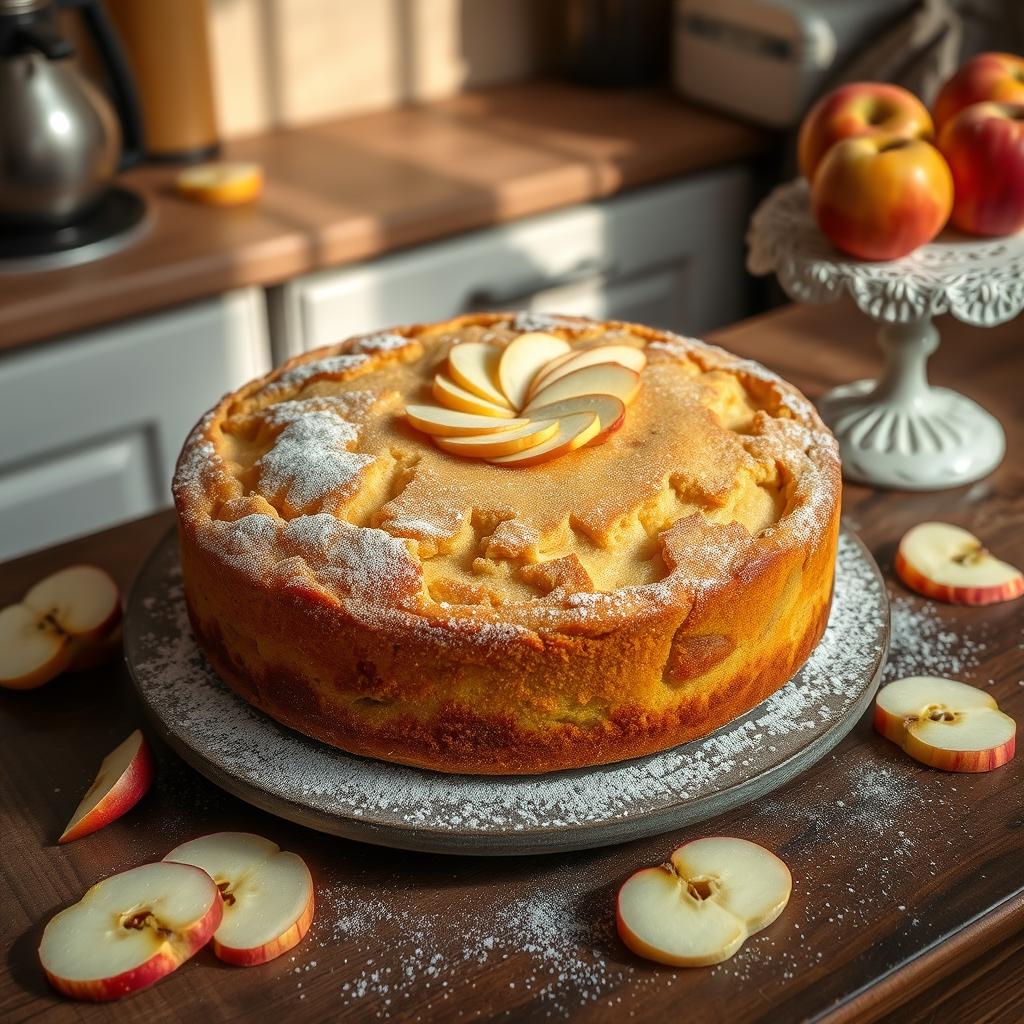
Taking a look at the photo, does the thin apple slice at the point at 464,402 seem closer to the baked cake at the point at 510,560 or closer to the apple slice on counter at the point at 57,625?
the baked cake at the point at 510,560

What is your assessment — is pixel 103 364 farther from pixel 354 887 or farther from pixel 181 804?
pixel 354 887

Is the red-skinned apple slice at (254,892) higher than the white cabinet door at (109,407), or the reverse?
the red-skinned apple slice at (254,892)

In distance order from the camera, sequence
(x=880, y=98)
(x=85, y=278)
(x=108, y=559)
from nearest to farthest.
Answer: (x=108, y=559) < (x=880, y=98) < (x=85, y=278)

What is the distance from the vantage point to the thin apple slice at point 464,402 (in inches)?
40.8

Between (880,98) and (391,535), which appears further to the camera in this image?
(880,98)

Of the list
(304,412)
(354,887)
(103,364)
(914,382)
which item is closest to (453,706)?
(354,887)

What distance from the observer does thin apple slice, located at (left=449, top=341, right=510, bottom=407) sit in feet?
3.50

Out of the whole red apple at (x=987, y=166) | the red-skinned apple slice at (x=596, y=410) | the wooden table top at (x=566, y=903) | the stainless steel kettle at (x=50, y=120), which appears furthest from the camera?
the stainless steel kettle at (x=50, y=120)

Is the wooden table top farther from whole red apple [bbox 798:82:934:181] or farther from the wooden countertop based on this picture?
the wooden countertop

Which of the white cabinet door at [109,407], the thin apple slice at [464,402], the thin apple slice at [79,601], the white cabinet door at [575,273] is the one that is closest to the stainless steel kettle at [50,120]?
the white cabinet door at [109,407]

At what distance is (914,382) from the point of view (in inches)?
52.4

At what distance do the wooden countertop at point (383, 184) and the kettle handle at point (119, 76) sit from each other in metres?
0.10

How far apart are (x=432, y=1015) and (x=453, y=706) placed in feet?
0.63

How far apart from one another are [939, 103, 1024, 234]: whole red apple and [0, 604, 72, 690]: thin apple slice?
0.92m
